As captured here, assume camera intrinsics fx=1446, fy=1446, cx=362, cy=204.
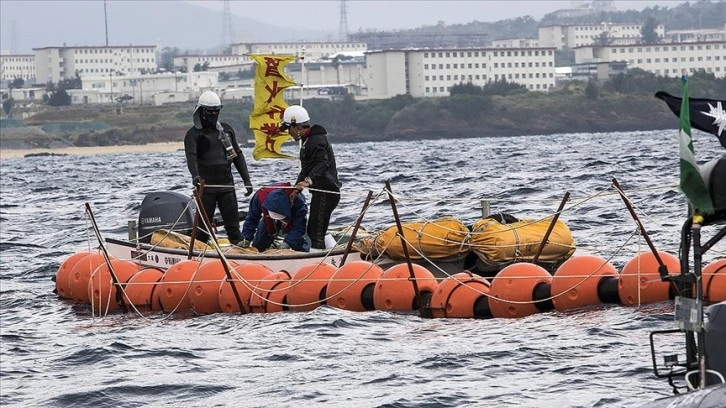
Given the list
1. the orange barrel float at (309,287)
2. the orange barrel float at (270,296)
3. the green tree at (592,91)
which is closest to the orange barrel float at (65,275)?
the orange barrel float at (270,296)

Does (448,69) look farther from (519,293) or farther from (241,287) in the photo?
(519,293)

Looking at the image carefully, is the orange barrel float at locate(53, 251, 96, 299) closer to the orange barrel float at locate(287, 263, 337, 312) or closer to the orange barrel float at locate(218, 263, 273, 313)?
the orange barrel float at locate(218, 263, 273, 313)

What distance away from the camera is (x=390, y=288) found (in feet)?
51.2

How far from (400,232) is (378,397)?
13.2 ft

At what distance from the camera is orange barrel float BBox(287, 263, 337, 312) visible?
52.8 feet

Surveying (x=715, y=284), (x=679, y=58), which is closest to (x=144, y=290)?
(x=715, y=284)

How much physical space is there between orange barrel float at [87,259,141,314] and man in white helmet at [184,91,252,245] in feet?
4.15

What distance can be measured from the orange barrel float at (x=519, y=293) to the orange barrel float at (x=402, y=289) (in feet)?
2.59

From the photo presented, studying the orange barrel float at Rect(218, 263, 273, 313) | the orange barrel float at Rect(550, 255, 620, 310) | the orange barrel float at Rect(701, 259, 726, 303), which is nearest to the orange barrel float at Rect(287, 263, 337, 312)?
the orange barrel float at Rect(218, 263, 273, 313)

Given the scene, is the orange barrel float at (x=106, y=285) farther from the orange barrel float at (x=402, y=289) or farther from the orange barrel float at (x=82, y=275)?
Result: the orange barrel float at (x=402, y=289)

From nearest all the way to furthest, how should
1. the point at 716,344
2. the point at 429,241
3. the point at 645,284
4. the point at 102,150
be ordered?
1. the point at 716,344
2. the point at 645,284
3. the point at 429,241
4. the point at 102,150

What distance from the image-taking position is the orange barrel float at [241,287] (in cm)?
1650

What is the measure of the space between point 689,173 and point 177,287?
10.5 metres

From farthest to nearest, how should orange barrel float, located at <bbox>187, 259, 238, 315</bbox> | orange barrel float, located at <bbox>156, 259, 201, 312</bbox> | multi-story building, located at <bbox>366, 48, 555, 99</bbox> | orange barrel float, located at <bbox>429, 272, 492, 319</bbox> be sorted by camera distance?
multi-story building, located at <bbox>366, 48, 555, 99</bbox> < orange barrel float, located at <bbox>156, 259, 201, 312</bbox> < orange barrel float, located at <bbox>187, 259, 238, 315</bbox> < orange barrel float, located at <bbox>429, 272, 492, 319</bbox>
